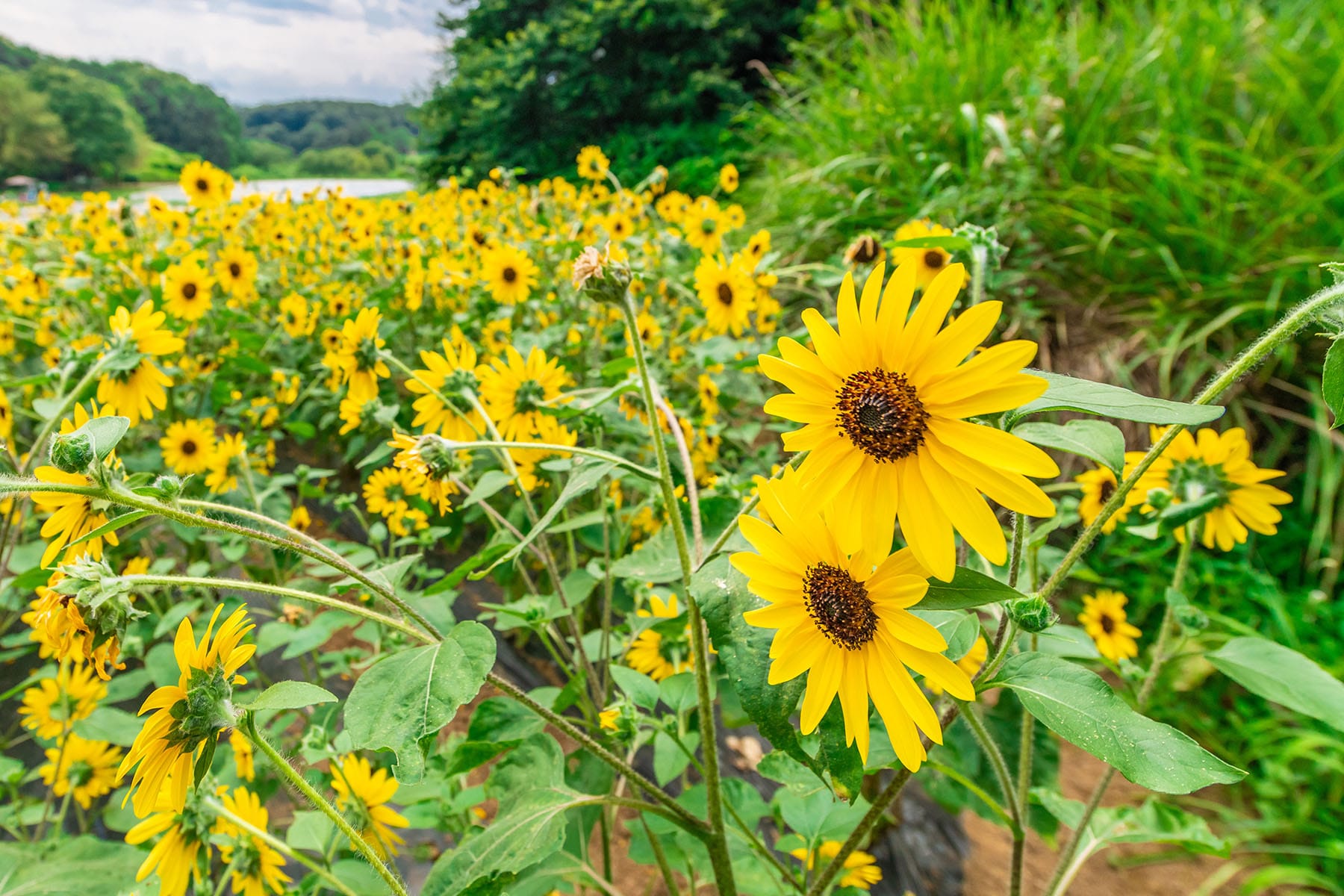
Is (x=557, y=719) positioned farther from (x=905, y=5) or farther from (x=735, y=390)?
(x=905, y=5)

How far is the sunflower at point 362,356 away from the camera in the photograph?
1211mm

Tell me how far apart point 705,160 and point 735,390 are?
5031 mm

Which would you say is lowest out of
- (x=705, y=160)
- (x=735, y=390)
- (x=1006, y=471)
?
(x=735, y=390)

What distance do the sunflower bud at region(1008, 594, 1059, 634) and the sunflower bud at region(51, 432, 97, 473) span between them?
0.74m

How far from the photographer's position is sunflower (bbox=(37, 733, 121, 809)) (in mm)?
1398

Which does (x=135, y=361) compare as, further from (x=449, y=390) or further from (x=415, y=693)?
(x=415, y=693)

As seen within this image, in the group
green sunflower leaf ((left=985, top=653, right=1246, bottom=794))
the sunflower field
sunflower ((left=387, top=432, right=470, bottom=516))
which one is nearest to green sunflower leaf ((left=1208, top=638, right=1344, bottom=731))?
the sunflower field

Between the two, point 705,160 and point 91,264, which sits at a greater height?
point 705,160

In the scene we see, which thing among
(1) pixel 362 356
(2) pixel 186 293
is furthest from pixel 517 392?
(2) pixel 186 293

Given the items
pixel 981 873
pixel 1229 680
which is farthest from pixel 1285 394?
pixel 981 873

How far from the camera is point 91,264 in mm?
2719

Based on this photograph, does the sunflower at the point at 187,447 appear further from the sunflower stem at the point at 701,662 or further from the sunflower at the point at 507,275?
the sunflower stem at the point at 701,662

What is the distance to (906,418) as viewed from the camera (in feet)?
1.73

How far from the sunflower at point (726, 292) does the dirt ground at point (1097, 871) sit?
1266mm
